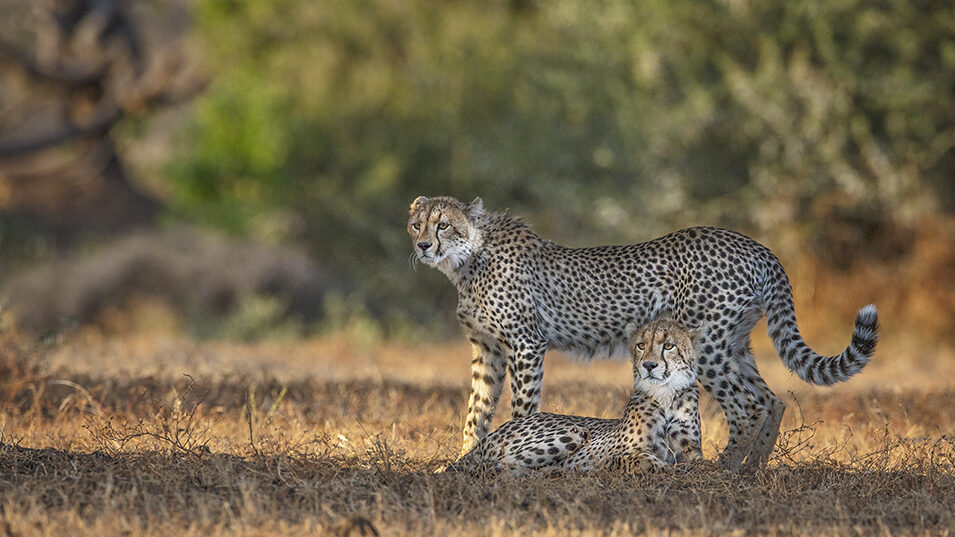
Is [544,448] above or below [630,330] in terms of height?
below

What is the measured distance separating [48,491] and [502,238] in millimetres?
2861

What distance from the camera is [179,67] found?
24.7 meters

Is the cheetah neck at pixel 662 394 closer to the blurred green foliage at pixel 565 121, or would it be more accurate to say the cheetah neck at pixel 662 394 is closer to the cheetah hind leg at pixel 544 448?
the cheetah hind leg at pixel 544 448

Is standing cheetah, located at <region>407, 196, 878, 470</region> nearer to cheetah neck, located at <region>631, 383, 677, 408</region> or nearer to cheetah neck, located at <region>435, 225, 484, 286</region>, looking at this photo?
cheetah neck, located at <region>435, 225, 484, 286</region>

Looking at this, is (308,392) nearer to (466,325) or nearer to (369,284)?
(466,325)

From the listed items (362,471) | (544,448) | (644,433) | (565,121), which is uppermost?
(565,121)

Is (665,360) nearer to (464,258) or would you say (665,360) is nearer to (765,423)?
(765,423)

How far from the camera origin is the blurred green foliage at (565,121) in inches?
551

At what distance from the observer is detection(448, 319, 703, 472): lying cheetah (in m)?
5.58

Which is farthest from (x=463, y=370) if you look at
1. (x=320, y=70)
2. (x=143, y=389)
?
(x=320, y=70)

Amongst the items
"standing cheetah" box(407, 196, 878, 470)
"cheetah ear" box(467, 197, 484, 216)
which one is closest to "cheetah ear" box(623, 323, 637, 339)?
"standing cheetah" box(407, 196, 878, 470)

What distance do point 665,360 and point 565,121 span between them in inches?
427

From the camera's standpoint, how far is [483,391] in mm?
6629

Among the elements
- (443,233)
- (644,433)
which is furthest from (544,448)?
(443,233)
